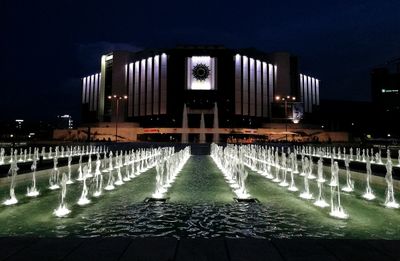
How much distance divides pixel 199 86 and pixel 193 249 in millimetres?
82767

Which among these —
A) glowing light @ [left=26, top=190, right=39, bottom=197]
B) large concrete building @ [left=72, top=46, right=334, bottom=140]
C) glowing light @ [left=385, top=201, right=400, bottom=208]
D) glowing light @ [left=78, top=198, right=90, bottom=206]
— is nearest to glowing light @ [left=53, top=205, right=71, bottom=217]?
glowing light @ [left=78, top=198, right=90, bottom=206]

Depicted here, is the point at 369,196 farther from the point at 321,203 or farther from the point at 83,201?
the point at 83,201

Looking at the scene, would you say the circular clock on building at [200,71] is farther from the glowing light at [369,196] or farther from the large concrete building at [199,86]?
the glowing light at [369,196]

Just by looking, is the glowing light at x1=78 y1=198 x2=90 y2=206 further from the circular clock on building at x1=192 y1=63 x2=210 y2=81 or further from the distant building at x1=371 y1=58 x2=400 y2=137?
the distant building at x1=371 y1=58 x2=400 y2=137

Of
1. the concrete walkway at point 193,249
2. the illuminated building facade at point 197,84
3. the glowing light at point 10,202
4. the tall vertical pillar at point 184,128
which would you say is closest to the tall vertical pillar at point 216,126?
the illuminated building facade at point 197,84

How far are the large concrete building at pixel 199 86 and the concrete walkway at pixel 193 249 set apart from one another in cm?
7350

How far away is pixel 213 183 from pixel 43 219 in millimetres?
9112

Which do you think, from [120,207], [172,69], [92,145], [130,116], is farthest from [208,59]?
[120,207]

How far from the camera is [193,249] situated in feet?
17.7

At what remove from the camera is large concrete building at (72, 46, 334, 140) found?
8662 cm

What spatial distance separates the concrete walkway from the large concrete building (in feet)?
241

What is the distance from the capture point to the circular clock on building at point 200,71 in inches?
3420

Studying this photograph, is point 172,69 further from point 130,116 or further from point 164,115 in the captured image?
point 130,116

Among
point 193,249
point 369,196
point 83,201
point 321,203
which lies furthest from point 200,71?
point 193,249
